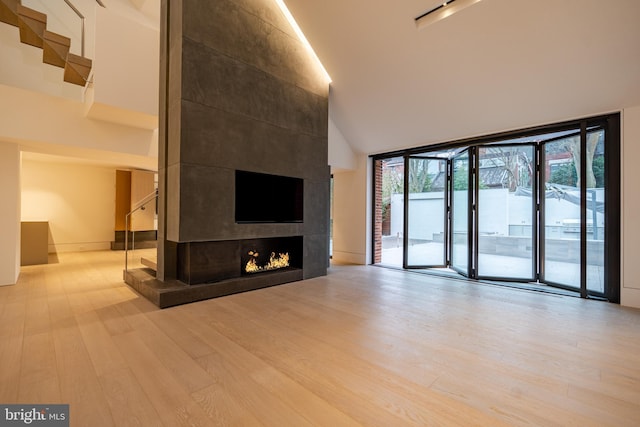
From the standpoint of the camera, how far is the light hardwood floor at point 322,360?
1632 mm

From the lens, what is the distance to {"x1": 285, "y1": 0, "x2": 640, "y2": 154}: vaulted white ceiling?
3.17m

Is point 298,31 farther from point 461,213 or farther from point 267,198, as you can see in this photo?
point 461,213

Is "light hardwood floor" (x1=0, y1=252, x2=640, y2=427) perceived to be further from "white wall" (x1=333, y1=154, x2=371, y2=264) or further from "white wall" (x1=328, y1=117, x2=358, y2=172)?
"white wall" (x1=328, y1=117, x2=358, y2=172)

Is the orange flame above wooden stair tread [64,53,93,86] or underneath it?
underneath

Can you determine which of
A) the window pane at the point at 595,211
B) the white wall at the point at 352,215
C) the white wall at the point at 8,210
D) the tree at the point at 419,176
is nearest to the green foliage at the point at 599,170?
the window pane at the point at 595,211

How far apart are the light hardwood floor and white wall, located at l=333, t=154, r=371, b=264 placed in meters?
2.83

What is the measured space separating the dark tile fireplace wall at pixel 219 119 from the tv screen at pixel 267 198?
16cm

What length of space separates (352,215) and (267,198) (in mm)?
2722

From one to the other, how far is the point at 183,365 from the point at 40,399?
2.52ft

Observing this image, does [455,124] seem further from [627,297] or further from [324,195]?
[627,297]

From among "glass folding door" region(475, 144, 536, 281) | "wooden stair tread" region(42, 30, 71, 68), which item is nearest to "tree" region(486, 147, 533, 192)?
"glass folding door" region(475, 144, 536, 281)

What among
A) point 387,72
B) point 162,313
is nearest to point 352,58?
point 387,72

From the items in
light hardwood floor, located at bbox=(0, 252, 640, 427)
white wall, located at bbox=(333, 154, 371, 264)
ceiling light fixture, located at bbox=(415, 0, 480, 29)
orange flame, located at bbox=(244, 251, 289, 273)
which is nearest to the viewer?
light hardwood floor, located at bbox=(0, 252, 640, 427)

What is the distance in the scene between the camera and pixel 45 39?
416cm
